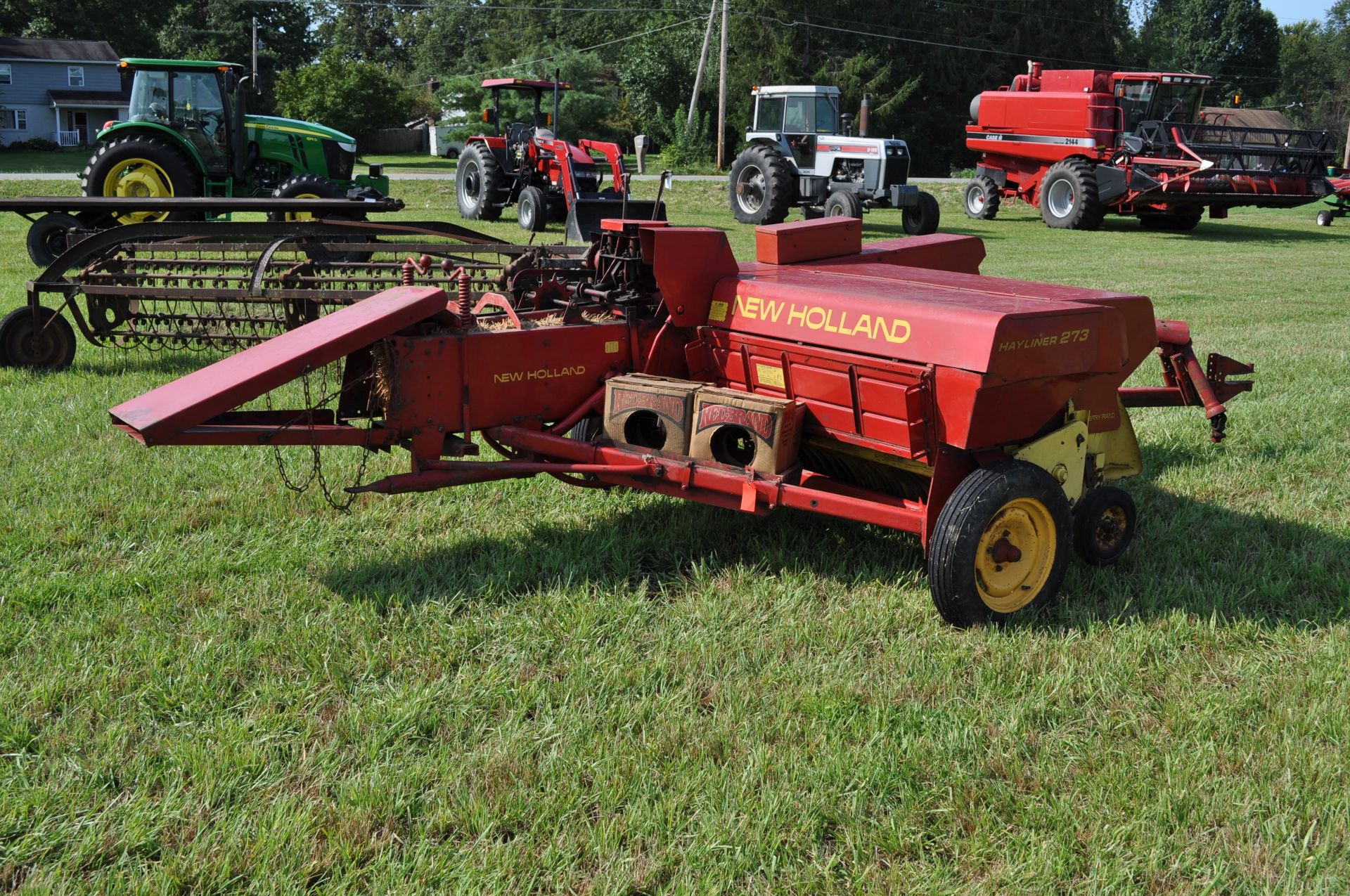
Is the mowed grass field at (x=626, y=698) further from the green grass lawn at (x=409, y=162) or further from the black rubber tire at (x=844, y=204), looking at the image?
the green grass lawn at (x=409, y=162)

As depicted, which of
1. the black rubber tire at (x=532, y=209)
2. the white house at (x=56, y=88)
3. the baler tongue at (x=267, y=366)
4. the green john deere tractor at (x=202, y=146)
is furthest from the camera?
the white house at (x=56, y=88)

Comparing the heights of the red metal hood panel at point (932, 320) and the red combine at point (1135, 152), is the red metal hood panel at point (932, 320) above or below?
below

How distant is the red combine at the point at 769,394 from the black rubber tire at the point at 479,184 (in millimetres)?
14121

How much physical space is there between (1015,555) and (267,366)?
271cm

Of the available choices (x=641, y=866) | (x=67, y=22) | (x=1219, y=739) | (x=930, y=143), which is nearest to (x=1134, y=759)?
(x=1219, y=739)

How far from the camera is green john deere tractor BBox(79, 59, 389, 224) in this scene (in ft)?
51.0

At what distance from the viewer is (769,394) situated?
4.74 metres

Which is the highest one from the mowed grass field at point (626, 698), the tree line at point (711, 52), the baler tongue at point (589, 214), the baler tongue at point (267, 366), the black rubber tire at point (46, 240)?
the tree line at point (711, 52)

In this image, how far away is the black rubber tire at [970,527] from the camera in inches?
155

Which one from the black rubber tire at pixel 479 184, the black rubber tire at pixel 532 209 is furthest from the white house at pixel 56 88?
the black rubber tire at pixel 532 209

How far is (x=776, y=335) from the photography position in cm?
461

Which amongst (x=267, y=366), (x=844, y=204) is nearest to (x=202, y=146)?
(x=844, y=204)

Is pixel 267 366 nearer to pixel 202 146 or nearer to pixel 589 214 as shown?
pixel 589 214

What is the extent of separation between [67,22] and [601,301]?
6178 centimetres
